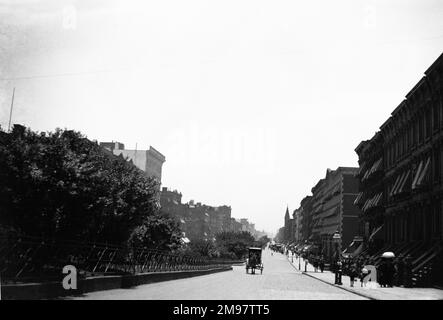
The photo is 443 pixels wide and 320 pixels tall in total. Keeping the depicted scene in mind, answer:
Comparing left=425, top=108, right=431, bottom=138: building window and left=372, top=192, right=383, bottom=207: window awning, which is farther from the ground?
left=425, top=108, right=431, bottom=138: building window

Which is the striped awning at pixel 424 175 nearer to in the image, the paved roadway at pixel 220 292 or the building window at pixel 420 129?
the building window at pixel 420 129

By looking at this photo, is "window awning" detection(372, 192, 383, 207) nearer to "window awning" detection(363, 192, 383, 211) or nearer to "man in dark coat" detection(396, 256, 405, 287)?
"window awning" detection(363, 192, 383, 211)

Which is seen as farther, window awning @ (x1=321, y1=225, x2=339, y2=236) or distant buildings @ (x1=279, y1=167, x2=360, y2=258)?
window awning @ (x1=321, y1=225, x2=339, y2=236)

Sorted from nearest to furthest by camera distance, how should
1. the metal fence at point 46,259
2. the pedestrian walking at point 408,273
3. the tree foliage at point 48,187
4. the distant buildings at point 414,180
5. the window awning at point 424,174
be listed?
the metal fence at point 46,259 → the tree foliage at point 48,187 → the pedestrian walking at point 408,273 → the distant buildings at point 414,180 → the window awning at point 424,174

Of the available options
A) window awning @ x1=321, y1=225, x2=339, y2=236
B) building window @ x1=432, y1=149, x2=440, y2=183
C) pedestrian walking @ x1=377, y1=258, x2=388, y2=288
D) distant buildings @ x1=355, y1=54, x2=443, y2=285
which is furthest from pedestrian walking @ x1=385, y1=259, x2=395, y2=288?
window awning @ x1=321, y1=225, x2=339, y2=236

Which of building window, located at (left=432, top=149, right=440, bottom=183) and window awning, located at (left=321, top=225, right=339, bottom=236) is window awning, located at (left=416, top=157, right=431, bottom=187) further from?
window awning, located at (left=321, top=225, right=339, bottom=236)

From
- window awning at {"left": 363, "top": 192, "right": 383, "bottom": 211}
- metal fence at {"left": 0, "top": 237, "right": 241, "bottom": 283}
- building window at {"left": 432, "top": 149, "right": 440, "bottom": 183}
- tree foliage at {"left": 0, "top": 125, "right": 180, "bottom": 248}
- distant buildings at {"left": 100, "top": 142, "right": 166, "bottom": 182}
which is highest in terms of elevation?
distant buildings at {"left": 100, "top": 142, "right": 166, "bottom": 182}

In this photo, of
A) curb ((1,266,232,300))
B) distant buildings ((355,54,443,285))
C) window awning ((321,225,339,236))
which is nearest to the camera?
curb ((1,266,232,300))

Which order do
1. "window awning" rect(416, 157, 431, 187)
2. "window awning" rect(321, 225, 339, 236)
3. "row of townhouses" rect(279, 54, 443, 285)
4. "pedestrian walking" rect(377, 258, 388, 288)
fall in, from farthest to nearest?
"window awning" rect(321, 225, 339, 236), "window awning" rect(416, 157, 431, 187), "pedestrian walking" rect(377, 258, 388, 288), "row of townhouses" rect(279, 54, 443, 285)

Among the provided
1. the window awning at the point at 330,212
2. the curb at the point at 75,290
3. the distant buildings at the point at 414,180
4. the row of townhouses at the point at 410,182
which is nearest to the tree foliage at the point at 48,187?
the curb at the point at 75,290

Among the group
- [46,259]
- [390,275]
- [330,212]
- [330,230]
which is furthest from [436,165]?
[330,230]

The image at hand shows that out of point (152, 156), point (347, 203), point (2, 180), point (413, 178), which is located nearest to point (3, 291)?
point (2, 180)
